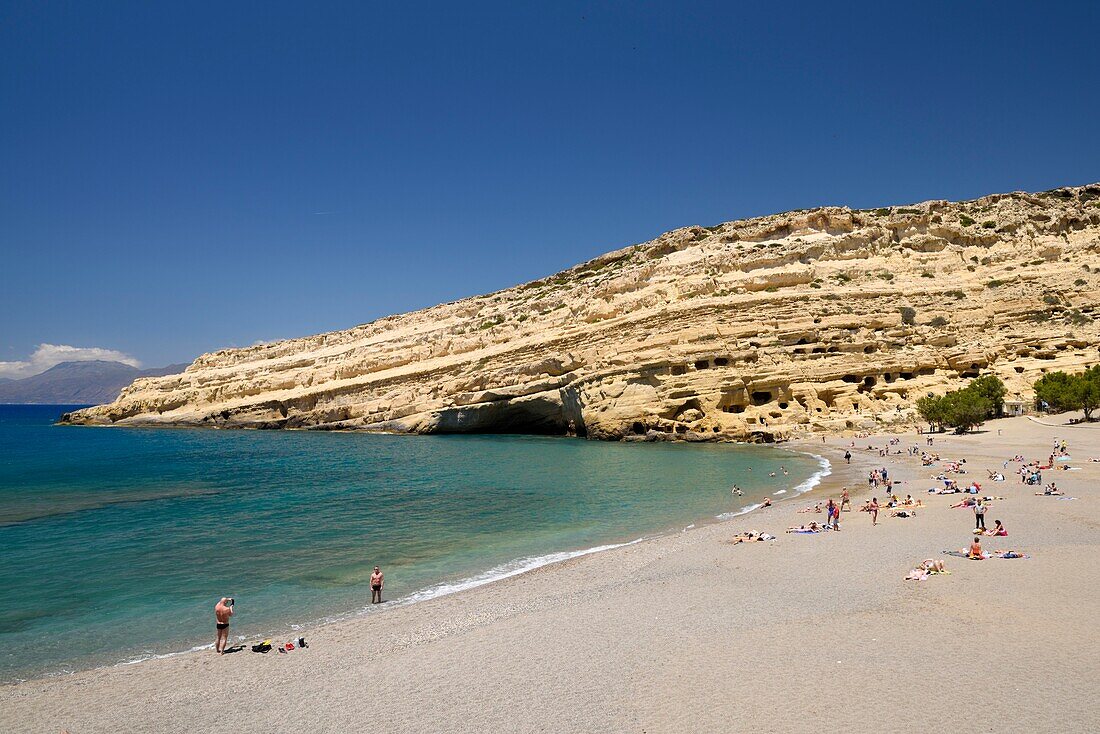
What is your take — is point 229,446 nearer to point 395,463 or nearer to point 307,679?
point 395,463

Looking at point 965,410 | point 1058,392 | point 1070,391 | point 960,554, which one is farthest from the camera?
point 965,410

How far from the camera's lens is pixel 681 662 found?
7.10 metres

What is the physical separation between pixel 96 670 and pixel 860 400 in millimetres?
38644

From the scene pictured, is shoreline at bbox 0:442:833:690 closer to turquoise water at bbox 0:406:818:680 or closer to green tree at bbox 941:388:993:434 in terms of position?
turquoise water at bbox 0:406:818:680

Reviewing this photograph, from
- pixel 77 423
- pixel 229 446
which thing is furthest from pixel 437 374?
pixel 77 423

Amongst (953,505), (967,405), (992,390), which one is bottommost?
(953,505)

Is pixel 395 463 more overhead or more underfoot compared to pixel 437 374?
more underfoot

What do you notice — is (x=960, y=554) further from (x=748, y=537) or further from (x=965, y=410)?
(x=965, y=410)

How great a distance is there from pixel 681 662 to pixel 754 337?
118ft

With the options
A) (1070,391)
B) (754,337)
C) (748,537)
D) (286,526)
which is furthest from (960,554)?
(754,337)

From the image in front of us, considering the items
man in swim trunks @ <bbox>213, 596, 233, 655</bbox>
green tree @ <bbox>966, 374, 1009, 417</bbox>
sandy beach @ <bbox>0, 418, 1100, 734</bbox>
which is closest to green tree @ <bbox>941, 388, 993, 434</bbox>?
green tree @ <bbox>966, 374, 1009, 417</bbox>

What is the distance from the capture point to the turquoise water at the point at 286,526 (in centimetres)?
996

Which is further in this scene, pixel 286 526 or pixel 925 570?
pixel 286 526

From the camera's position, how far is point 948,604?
28.0ft
